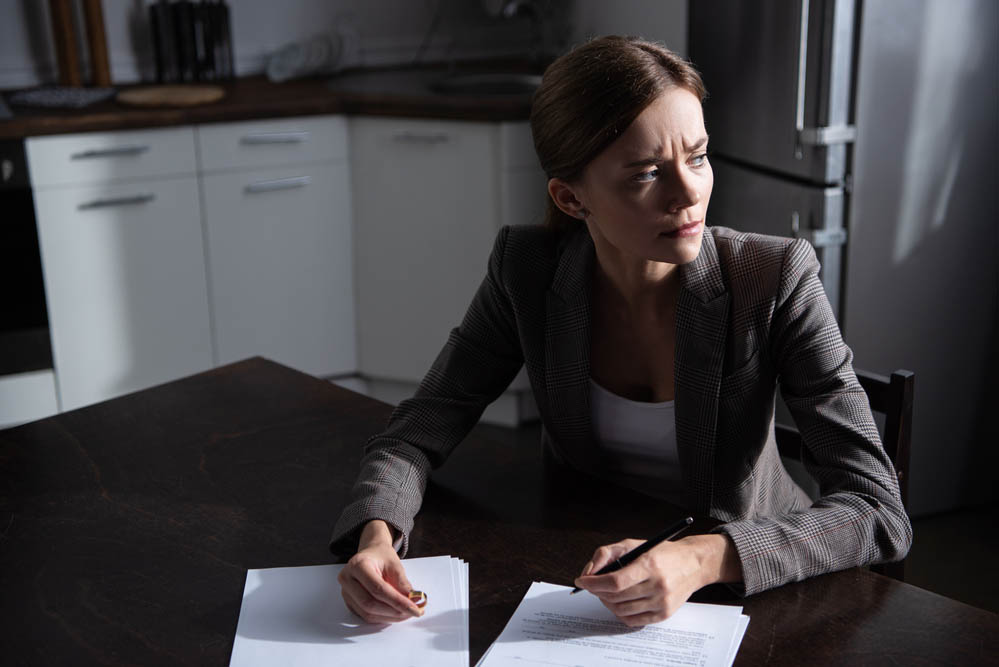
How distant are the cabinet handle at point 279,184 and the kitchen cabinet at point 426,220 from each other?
0.16 m

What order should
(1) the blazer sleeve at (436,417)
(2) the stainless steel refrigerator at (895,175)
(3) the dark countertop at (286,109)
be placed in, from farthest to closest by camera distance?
(3) the dark countertop at (286,109) < (2) the stainless steel refrigerator at (895,175) < (1) the blazer sleeve at (436,417)

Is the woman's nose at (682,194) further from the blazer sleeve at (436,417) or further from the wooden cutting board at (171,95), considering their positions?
the wooden cutting board at (171,95)

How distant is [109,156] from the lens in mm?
2980

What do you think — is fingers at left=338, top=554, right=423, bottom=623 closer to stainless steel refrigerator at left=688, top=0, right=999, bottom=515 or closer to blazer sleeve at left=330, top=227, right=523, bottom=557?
blazer sleeve at left=330, top=227, right=523, bottom=557

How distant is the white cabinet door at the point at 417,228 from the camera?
10.2ft

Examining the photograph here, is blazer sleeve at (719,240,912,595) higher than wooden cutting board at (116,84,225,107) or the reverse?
the reverse

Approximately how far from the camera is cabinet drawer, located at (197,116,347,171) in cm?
308

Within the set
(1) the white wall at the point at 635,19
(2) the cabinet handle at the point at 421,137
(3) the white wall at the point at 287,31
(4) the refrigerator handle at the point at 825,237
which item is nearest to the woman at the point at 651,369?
(4) the refrigerator handle at the point at 825,237

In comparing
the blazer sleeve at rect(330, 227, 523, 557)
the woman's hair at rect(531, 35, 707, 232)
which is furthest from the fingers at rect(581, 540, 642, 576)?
the woman's hair at rect(531, 35, 707, 232)

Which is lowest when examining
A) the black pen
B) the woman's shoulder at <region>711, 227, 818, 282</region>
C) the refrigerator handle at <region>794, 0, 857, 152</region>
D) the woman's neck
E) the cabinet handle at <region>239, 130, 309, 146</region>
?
the black pen

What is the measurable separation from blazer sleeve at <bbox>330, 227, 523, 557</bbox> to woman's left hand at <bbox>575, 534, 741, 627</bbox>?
253 mm

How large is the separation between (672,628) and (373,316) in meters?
2.43

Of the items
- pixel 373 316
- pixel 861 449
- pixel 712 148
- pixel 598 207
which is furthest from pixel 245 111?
pixel 861 449

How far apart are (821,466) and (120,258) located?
7.54 ft
